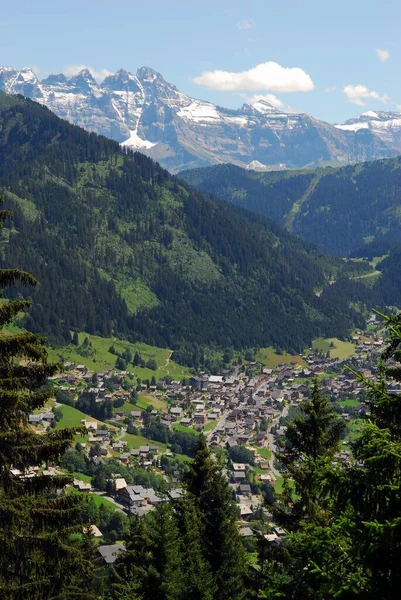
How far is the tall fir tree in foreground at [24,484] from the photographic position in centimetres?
2078

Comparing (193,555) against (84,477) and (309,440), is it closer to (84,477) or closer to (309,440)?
(309,440)

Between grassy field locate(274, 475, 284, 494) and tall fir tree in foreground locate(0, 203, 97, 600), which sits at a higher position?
tall fir tree in foreground locate(0, 203, 97, 600)

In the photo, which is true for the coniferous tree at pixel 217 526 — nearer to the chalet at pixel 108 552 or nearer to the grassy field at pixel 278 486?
the chalet at pixel 108 552

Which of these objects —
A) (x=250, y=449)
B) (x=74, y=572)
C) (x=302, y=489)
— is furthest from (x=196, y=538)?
(x=250, y=449)

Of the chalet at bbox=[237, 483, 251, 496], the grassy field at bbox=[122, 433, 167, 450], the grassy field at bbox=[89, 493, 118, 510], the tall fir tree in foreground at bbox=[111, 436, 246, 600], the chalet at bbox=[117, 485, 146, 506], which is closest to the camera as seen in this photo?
the tall fir tree in foreground at bbox=[111, 436, 246, 600]

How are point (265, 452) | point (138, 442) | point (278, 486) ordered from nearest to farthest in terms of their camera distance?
point (278, 486), point (138, 442), point (265, 452)

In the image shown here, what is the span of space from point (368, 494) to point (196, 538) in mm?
22630

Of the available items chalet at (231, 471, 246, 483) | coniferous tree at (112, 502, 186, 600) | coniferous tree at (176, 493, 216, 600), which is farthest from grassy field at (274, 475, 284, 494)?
coniferous tree at (112, 502, 186, 600)

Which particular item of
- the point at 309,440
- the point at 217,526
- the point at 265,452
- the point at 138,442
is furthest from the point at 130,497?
the point at 309,440

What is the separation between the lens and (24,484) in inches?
846

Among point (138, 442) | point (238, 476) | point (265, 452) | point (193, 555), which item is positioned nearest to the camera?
point (193, 555)

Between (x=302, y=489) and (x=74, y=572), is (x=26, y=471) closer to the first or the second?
(x=74, y=572)

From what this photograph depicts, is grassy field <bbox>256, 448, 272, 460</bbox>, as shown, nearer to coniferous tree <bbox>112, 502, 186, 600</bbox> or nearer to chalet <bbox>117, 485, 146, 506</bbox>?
chalet <bbox>117, 485, 146, 506</bbox>

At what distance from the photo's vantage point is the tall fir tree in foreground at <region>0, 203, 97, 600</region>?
2078 cm
